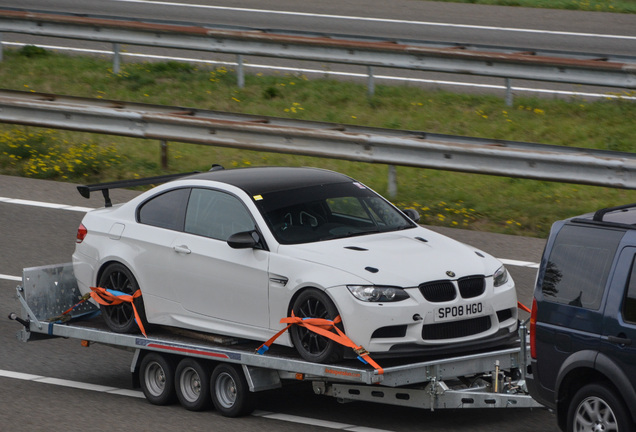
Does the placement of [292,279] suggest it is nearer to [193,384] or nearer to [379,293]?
[379,293]

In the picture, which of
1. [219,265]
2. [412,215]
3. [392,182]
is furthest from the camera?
[392,182]

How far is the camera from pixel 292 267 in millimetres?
9117

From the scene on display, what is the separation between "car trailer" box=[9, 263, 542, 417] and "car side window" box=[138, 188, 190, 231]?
916 millimetres

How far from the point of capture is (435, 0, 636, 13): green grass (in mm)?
24812

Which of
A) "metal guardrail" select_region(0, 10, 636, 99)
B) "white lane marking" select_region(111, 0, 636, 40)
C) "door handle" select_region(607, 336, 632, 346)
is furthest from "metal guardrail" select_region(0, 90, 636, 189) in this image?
"white lane marking" select_region(111, 0, 636, 40)

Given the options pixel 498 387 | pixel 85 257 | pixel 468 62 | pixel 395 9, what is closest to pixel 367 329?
pixel 498 387

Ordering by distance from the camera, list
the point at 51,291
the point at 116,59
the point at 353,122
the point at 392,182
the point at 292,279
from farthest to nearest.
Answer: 1. the point at 116,59
2. the point at 353,122
3. the point at 392,182
4. the point at 51,291
5. the point at 292,279

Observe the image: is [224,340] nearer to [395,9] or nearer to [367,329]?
[367,329]

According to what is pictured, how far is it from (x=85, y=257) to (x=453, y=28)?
1434 cm

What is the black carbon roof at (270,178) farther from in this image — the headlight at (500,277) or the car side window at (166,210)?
the headlight at (500,277)

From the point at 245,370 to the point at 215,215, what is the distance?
1.48 metres

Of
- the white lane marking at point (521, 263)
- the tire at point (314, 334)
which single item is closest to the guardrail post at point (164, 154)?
the white lane marking at point (521, 263)

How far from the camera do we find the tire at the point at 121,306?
1025cm

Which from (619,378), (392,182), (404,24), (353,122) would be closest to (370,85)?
(353,122)
